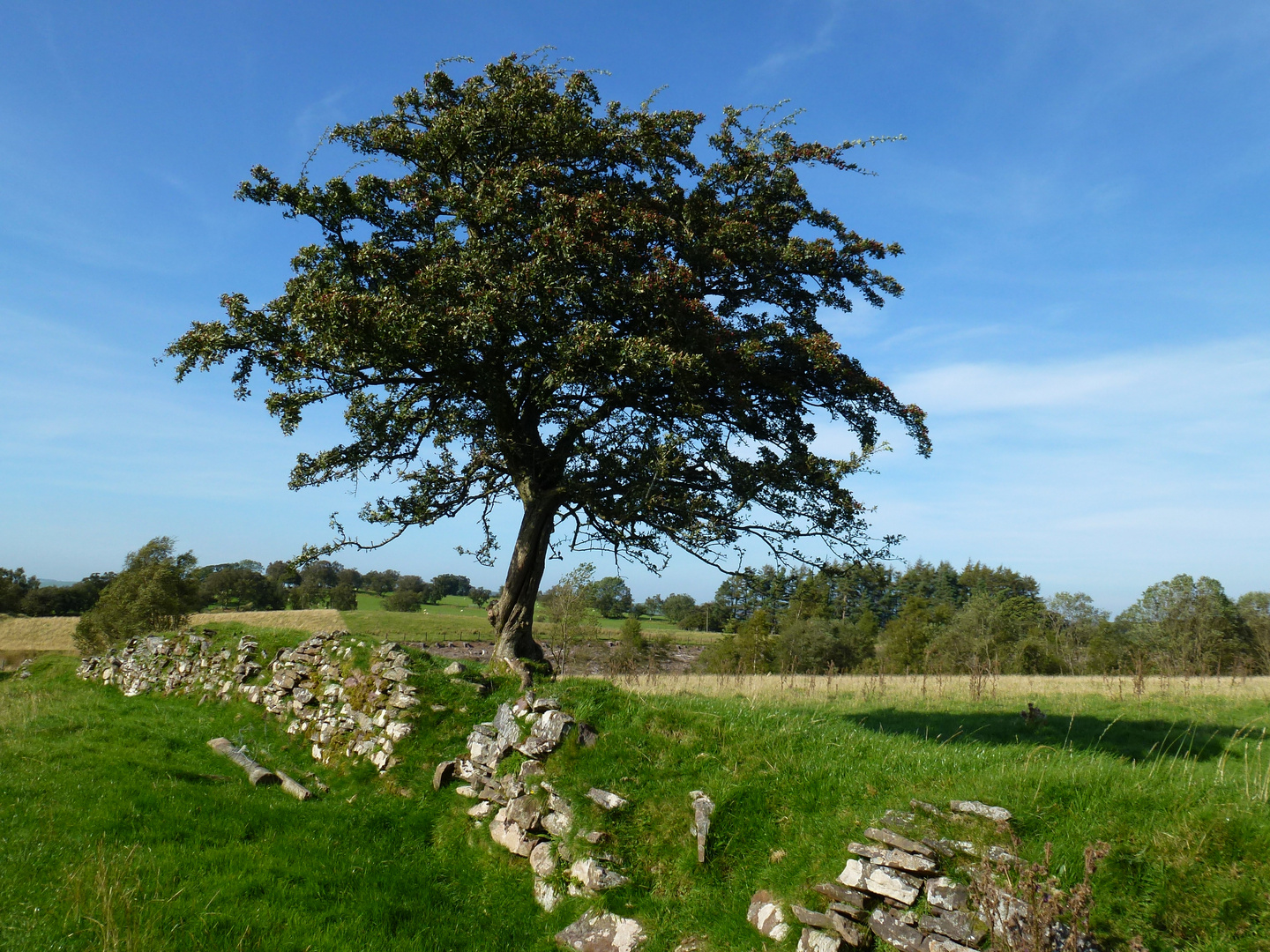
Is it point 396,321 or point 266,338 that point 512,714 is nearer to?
point 396,321

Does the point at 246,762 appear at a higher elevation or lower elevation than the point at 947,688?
lower

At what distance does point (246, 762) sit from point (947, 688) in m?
21.1

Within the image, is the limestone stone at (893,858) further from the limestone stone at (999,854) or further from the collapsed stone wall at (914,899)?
the limestone stone at (999,854)

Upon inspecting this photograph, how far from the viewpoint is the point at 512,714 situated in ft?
35.7

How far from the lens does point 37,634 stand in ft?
185

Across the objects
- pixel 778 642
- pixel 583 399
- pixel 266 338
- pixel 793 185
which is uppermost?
pixel 793 185

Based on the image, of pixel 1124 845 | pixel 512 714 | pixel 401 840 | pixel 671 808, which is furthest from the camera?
pixel 512 714

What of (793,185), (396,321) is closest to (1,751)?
(396,321)

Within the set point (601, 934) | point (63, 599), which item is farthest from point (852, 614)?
point (63, 599)

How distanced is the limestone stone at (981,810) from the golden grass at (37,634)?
62.1 metres

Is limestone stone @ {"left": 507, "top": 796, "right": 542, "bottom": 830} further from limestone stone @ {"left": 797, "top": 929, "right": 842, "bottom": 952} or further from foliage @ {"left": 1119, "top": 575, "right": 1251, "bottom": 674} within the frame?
foliage @ {"left": 1119, "top": 575, "right": 1251, "bottom": 674}

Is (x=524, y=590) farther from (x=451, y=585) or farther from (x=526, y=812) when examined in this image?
(x=451, y=585)

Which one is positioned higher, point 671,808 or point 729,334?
point 729,334

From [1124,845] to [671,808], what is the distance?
4711mm
